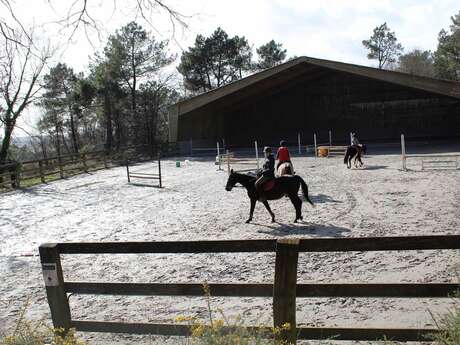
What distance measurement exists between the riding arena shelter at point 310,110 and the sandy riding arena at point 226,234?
17.3m

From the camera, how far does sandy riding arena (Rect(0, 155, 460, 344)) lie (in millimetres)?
5004

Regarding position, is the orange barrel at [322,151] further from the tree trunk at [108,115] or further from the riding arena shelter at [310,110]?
the tree trunk at [108,115]

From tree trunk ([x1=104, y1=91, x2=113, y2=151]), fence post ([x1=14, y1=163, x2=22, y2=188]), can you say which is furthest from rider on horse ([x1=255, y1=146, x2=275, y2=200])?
tree trunk ([x1=104, y1=91, x2=113, y2=151])

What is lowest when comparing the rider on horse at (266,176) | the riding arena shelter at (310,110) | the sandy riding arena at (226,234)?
the sandy riding arena at (226,234)

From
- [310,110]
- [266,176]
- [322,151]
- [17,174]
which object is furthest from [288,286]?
[310,110]

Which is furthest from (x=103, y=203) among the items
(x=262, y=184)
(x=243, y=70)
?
(x=243, y=70)

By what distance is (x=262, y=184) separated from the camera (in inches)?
372

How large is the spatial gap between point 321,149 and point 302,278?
19700mm

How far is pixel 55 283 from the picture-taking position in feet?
11.3

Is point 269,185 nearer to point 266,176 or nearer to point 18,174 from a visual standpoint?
point 266,176

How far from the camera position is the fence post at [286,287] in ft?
9.80

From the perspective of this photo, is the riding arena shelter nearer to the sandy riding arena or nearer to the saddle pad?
the sandy riding arena

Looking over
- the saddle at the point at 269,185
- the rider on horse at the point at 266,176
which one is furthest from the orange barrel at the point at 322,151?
the saddle at the point at 269,185

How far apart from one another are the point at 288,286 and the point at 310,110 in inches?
1384
